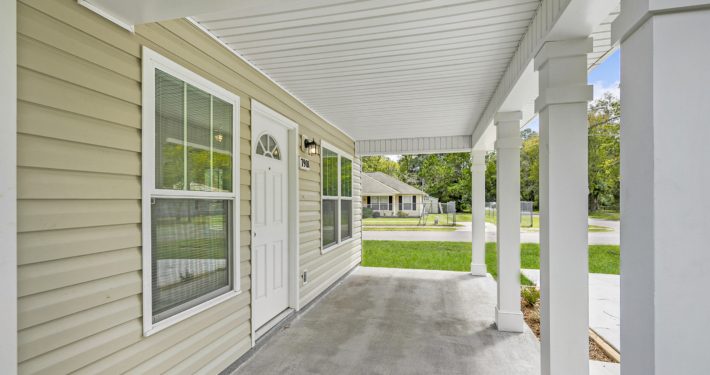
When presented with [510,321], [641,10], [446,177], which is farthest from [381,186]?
[641,10]

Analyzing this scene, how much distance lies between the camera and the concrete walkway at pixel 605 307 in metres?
3.47

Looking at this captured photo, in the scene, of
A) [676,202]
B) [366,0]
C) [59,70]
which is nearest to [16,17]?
[59,70]

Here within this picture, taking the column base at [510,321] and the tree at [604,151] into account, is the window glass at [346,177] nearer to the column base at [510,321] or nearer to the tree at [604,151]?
the column base at [510,321]

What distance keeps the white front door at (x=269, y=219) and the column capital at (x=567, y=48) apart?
8.00 ft

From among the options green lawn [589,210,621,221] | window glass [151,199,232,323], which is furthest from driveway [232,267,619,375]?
green lawn [589,210,621,221]

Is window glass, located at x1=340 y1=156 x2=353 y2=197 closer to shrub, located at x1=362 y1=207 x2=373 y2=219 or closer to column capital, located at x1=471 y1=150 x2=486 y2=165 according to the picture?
column capital, located at x1=471 y1=150 x2=486 y2=165

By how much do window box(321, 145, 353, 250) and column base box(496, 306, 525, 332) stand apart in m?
2.65

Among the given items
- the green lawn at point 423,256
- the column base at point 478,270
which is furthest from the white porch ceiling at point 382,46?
the green lawn at point 423,256

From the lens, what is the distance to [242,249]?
2943mm

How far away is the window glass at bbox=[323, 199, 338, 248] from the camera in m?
5.30

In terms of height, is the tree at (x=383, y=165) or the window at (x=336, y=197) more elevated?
the tree at (x=383, y=165)

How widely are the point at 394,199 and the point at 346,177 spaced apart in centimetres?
1963

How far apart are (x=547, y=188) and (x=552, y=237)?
29 centimetres

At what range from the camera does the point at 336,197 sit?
5.77 metres
